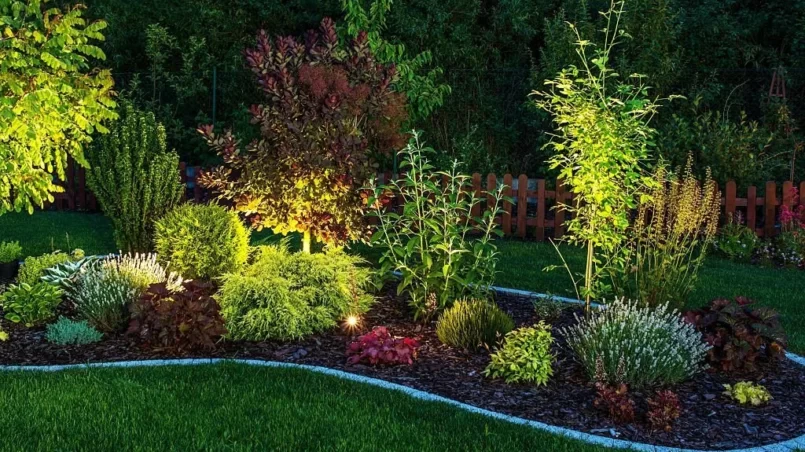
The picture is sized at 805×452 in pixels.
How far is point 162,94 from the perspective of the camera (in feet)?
56.8

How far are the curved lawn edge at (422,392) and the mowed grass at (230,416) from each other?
99 millimetres

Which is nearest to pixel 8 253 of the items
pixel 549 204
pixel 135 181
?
pixel 135 181

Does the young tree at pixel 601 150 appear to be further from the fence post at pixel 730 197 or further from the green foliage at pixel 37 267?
the fence post at pixel 730 197

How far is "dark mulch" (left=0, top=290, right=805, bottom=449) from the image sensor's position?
5.07 m

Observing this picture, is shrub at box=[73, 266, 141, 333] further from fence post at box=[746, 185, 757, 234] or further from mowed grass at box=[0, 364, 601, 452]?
fence post at box=[746, 185, 757, 234]

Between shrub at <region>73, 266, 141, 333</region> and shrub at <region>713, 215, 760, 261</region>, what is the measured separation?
7024 millimetres

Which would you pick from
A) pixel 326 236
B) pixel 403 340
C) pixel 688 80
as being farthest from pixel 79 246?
pixel 688 80

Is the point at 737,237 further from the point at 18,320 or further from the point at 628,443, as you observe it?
the point at 18,320

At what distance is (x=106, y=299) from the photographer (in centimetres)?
680

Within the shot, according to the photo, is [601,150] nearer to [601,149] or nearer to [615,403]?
[601,149]

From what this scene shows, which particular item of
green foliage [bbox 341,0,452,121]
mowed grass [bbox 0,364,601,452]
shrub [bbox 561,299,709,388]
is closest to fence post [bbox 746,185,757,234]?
green foliage [bbox 341,0,452,121]

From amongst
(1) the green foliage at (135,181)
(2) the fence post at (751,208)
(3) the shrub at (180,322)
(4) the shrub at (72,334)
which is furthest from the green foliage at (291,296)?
(2) the fence post at (751,208)

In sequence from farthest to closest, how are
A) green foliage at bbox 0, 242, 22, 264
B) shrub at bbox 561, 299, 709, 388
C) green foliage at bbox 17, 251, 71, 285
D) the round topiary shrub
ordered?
green foliage at bbox 0, 242, 22, 264, the round topiary shrub, green foliage at bbox 17, 251, 71, 285, shrub at bbox 561, 299, 709, 388

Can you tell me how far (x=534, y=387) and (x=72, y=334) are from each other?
10.7 ft
